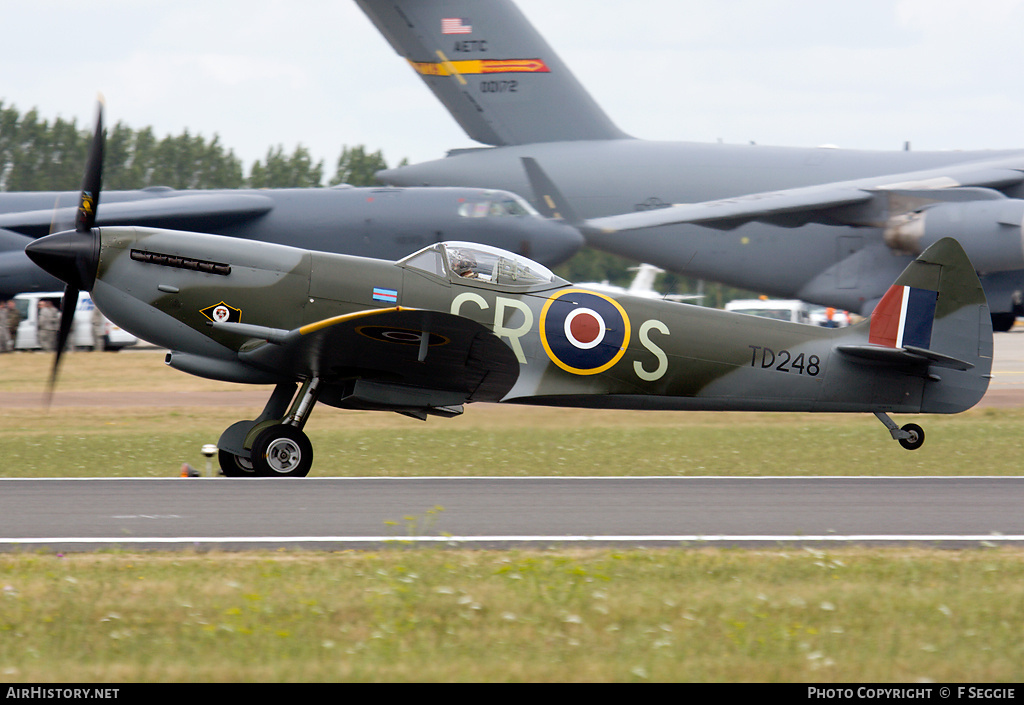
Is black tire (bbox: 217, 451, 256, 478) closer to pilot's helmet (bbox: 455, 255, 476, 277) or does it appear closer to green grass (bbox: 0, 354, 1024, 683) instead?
pilot's helmet (bbox: 455, 255, 476, 277)

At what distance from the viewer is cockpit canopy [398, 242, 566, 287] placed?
1113 cm

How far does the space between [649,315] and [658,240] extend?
36.9ft

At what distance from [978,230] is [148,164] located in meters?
91.2

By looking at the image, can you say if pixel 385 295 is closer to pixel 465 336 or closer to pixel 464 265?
pixel 464 265

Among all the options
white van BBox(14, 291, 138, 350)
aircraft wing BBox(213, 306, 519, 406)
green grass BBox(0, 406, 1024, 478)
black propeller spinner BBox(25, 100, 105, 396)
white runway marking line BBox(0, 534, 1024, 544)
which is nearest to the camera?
white runway marking line BBox(0, 534, 1024, 544)

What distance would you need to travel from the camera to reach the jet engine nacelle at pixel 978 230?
1872cm

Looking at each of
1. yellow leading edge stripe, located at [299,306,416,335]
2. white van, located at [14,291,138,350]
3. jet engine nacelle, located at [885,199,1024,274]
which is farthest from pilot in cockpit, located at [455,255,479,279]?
white van, located at [14,291,138,350]

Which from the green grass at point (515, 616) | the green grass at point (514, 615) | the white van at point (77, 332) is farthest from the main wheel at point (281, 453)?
the white van at point (77, 332)

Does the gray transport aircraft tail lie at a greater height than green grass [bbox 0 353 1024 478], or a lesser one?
greater

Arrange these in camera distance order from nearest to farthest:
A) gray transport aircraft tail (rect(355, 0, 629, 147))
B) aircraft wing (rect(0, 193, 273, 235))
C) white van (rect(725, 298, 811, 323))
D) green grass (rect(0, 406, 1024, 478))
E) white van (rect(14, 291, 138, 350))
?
green grass (rect(0, 406, 1024, 478))
gray transport aircraft tail (rect(355, 0, 629, 147))
aircraft wing (rect(0, 193, 273, 235))
white van (rect(14, 291, 138, 350))
white van (rect(725, 298, 811, 323))

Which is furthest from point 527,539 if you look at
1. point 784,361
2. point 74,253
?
point 74,253

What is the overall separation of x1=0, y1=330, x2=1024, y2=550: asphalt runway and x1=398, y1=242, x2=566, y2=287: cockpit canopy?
2.04 meters
